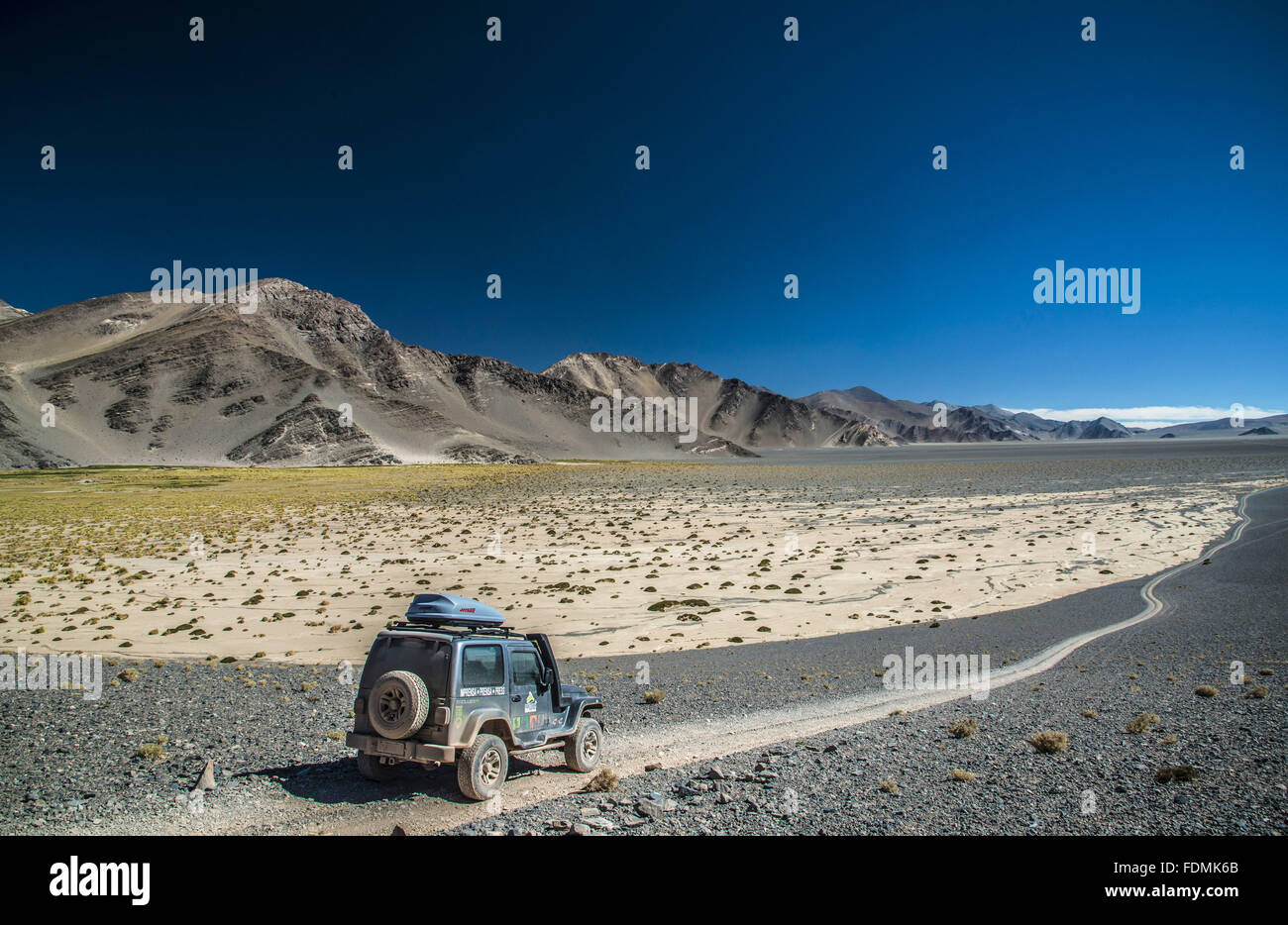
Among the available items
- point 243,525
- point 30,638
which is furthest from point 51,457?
point 30,638

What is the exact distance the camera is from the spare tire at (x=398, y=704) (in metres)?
7.47

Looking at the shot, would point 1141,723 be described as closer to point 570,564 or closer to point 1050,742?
point 1050,742

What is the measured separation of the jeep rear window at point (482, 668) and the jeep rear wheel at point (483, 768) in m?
0.60

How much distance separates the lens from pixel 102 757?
366 inches

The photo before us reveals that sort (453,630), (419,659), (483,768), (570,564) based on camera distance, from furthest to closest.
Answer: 1. (570,564)
2. (453,630)
3. (483,768)
4. (419,659)

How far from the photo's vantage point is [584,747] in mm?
9453

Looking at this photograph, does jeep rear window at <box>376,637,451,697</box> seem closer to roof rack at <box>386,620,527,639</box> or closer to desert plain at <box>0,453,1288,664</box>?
roof rack at <box>386,620,527,639</box>

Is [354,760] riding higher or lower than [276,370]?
lower

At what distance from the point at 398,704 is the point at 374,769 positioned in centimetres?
160

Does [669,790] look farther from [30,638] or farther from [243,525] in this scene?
[243,525]

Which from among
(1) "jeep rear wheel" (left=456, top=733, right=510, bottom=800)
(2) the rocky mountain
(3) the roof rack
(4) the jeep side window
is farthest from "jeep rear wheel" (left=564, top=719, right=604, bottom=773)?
(2) the rocky mountain

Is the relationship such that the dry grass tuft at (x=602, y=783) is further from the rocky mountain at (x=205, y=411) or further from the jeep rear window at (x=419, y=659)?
the rocky mountain at (x=205, y=411)

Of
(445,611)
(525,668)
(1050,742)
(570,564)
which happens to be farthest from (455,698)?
(570,564)
